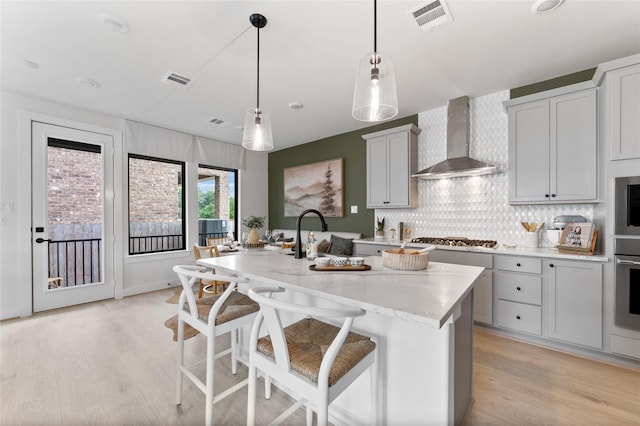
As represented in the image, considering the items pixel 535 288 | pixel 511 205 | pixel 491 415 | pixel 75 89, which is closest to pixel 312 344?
pixel 491 415

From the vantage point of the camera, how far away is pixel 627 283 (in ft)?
→ 7.24

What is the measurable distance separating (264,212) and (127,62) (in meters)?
3.94

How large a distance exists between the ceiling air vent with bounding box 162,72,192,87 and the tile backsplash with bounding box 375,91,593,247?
3.11 m

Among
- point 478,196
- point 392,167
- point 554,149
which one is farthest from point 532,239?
point 392,167

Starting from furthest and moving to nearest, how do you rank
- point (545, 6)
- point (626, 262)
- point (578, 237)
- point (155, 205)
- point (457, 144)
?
point (155, 205), point (457, 144), point (578, 237), point (626, 262), point (545, 6)

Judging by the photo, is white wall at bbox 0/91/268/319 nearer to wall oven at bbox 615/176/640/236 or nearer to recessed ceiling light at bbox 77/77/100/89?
recessed ceiling light at bbox 77/77/100/89

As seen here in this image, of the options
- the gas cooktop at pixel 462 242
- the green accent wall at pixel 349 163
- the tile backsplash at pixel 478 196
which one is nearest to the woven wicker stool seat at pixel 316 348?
A: the gas cooktop at pixel 462 242

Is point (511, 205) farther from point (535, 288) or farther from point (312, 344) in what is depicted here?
point (312, 344)

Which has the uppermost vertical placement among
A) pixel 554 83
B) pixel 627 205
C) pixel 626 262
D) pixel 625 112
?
pixel 554 83

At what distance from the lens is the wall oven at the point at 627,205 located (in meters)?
2.20

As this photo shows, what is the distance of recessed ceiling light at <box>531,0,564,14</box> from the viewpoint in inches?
73.6

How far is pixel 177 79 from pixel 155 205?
2.60 m

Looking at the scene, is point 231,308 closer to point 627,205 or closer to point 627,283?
point 627,283

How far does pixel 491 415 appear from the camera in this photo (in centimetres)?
171
